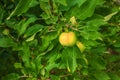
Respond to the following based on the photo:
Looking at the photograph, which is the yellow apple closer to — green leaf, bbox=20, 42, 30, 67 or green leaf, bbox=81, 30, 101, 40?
green leaf, bbox=81, 30, 101, 40

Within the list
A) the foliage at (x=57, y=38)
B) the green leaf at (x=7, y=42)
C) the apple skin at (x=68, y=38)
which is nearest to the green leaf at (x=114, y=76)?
the foliage at (x=57, y=38)

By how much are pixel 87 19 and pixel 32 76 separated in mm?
964

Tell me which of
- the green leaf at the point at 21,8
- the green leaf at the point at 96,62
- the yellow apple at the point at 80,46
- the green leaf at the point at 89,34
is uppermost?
the green leaf at the point at 21,8

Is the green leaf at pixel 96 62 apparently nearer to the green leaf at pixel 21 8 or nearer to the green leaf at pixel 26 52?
the green leaf at pixel 26 52

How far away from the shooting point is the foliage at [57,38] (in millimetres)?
1934

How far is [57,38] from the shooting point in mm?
2043

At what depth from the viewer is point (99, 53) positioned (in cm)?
275

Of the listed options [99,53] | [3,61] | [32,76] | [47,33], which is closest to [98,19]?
[47,33]

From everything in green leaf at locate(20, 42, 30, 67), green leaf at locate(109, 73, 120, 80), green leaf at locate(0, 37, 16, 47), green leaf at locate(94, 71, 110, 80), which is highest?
green leaf at locate(0, 37, 16, 47)

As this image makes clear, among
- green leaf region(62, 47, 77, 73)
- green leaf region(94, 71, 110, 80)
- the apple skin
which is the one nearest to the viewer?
the apple skin

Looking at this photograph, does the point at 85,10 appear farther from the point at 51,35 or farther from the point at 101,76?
the point at 101,76

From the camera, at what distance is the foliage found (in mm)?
1934

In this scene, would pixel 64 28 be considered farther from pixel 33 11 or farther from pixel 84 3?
pixel 33 11

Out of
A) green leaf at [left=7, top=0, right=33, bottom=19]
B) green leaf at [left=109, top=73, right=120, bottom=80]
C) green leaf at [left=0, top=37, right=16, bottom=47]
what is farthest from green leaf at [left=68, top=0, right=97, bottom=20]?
green leaf at [left=109, top=73, right=120, bottom=80]
